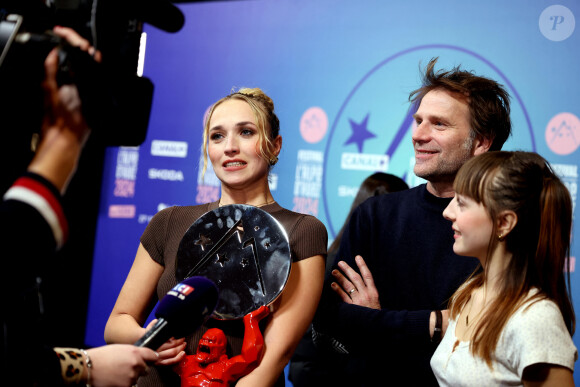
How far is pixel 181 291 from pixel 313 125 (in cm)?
278

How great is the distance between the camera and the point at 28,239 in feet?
3.17

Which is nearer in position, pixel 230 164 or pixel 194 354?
pixel 194 354

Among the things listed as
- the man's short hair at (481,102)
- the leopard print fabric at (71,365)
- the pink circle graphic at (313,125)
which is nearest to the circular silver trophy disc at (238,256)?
the leopard print fabric at (71,365)

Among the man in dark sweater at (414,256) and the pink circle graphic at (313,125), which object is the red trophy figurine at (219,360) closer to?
the man in dark sweater at (414,256)

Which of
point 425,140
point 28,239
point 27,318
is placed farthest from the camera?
point 425,140

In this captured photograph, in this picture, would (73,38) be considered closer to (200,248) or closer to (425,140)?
(200,248)

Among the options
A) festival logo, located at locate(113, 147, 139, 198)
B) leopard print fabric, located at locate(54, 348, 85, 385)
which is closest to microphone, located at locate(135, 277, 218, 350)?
leopard print fabric, located at locate(54, 348, 85, 385)

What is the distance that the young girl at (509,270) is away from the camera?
1.38m

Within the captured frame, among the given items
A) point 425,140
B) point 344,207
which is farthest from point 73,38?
point 344,207

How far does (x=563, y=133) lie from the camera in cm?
311

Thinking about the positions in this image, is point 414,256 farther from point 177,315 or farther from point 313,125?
point 313,125

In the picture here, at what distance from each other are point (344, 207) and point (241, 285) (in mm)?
2239

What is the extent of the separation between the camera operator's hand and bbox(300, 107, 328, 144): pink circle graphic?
2.86 metres

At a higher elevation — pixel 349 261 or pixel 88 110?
pixel 88 110
